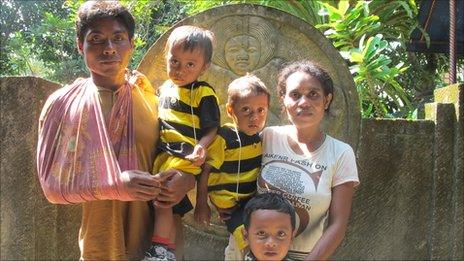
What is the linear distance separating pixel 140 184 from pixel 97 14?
2.27 feet

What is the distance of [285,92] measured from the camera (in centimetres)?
245

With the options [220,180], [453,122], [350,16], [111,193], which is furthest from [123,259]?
[350,16]

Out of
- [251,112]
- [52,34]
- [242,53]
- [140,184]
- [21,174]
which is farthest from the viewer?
[52,34]

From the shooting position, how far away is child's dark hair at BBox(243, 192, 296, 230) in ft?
7.20

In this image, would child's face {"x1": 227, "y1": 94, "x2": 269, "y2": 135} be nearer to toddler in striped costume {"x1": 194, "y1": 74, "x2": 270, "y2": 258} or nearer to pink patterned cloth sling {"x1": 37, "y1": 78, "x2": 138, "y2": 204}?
toddler in striped costume {"x1": 194, "y1": 74, "x2": 270, "y2": 258}

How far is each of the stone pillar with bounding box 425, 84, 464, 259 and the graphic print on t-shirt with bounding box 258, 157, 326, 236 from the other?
4.60ft

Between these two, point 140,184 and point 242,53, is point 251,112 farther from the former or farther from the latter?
point 242,53

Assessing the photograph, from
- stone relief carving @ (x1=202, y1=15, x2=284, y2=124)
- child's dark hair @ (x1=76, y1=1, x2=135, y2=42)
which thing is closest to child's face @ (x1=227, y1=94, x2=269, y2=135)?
child's dark hair @ (x1=76, y1=1, x2=135, y2=42)

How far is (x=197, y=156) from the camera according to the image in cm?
226

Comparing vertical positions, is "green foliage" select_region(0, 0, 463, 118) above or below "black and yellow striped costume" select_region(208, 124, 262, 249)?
above

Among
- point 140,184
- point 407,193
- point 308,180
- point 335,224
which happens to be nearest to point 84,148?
point 140,184

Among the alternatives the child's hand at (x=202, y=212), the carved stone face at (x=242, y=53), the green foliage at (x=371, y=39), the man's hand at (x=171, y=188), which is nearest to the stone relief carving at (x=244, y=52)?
the carved stone face at (x=242, y=53)

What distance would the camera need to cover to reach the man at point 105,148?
217 centimetres

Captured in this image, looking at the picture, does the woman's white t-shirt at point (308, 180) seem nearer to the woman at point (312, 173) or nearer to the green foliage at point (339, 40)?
the woman at point (312, 173)
